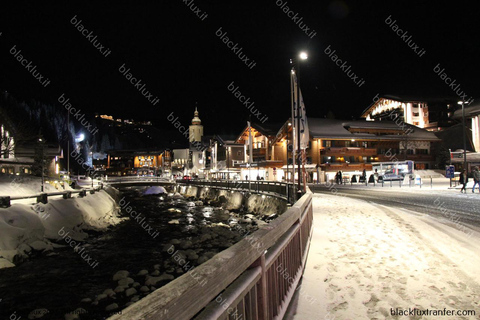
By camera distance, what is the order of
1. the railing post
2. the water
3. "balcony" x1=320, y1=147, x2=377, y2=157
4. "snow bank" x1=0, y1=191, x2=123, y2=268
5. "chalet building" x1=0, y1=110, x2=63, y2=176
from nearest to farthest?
the railing post, the water, "snow bank" x1=0, y1=191, x2=123, y2=268, "chalet building" x1=0, y1=110, x2=63, y2=176, "balcony" x1=320, y1=147, x2=377, y2=157

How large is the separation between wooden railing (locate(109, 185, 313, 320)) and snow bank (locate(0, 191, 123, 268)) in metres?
12.7

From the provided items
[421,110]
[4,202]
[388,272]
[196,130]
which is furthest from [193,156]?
[388,272]

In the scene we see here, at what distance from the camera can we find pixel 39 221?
15.5 m

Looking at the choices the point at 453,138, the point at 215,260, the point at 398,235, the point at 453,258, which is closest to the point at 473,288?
the point at 453,258

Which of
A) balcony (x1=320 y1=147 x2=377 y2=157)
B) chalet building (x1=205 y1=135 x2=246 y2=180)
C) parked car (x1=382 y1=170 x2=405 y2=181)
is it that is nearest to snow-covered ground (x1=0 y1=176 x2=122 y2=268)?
chalet building (x1=205 y1=135 x2=246 y2=180)

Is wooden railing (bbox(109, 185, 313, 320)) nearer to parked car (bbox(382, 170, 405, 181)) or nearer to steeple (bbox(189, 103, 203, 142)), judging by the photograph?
parked car (bbox(382, 170, 405, 181))

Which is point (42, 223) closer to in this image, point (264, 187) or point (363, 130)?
point (264, 187)

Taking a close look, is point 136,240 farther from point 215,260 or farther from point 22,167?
point 22,167

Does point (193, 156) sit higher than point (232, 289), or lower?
higher

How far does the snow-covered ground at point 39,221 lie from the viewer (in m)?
12.8

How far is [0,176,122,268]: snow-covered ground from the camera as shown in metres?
12.8

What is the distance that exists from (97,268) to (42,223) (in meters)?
6.04

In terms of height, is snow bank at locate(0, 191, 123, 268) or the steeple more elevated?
the steeple

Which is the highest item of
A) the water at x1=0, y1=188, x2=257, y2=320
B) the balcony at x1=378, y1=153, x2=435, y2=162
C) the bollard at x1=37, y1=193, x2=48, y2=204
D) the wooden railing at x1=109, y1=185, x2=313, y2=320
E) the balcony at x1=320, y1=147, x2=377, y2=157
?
the balcony at x1=320, y1=147, x2=377, y2=157
